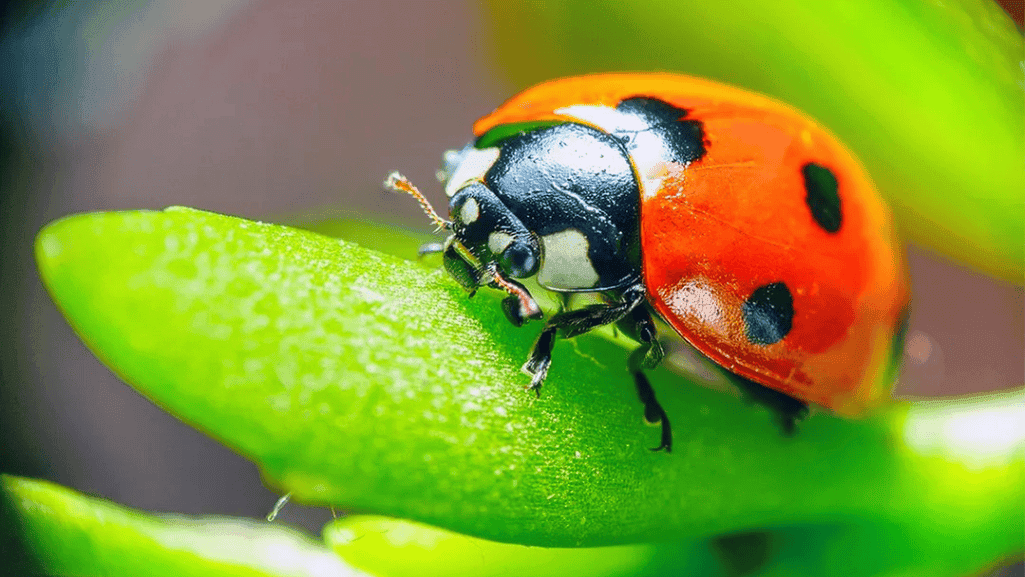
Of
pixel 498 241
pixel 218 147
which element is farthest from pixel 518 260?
pixel 218 147

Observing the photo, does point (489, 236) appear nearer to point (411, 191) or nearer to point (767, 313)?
point (411, 191)

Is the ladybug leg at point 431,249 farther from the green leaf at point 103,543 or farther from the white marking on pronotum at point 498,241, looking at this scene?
the green leaf at point 103,543

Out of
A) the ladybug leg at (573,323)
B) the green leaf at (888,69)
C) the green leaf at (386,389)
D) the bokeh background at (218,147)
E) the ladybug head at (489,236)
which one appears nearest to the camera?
the green leaf at (386,389)

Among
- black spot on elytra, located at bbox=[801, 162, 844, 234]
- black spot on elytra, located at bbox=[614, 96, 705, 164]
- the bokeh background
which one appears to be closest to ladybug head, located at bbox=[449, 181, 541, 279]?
black spot on elytra, located at bbox=[614, 96, 705, 164]

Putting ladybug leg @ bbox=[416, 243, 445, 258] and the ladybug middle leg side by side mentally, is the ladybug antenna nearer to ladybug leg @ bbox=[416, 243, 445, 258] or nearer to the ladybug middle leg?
ladybug leg @ bbox=[416, 243, 445, 258]

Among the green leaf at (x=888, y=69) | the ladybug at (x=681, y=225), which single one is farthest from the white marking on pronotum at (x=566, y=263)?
the green leaf at (x=888, y=69)

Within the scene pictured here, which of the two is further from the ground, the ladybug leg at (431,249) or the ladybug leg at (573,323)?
the ladybug leg at (431,249)

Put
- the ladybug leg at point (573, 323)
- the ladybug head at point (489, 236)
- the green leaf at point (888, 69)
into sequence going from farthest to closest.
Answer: the green leaf at point (888, 69)
the ladybug head at point (489, 236)
the ladybug leg at point (573, 323)

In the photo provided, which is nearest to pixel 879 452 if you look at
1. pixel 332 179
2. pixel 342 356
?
pixel 342 356

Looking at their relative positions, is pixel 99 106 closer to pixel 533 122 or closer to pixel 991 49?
pixel 533 122
